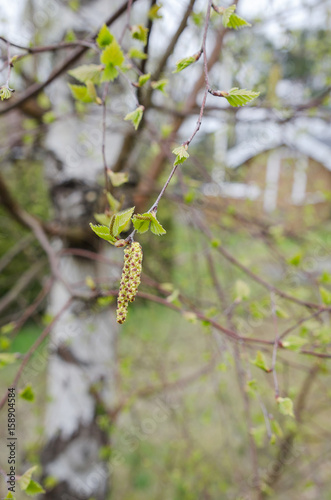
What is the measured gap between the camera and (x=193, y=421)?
11.0ft

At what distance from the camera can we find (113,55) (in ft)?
2.02

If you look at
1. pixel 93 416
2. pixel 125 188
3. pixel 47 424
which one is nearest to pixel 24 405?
pixel 47 424

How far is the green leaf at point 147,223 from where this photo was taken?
43cm

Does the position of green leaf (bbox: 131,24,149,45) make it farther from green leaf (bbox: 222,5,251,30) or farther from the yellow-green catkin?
the yellow-green catkin

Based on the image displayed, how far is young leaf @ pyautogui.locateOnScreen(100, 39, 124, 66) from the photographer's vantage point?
607 millimetres

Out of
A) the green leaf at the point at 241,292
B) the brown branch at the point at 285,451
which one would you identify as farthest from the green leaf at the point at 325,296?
the brown branch at the point at 285,451

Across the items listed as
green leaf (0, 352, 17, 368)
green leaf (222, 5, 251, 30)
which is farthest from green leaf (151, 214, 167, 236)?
green leaf (0, 352, 17, 368)

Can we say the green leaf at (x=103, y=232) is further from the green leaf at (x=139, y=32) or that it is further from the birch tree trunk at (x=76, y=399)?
the birch tree trunk at (x=76, y=399)

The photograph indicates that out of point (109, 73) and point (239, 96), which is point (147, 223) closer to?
point (239, 96)

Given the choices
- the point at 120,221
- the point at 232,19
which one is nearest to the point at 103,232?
the point at 120,221

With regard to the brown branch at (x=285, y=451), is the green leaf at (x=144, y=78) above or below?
above

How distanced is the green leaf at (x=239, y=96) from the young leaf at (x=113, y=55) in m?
0.22

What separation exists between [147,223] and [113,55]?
1.08 ft

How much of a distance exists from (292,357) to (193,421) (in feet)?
4.14
